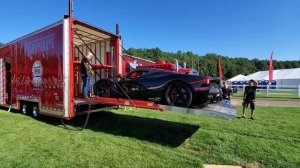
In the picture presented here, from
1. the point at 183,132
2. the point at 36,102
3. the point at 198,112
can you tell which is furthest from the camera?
the point at 36,102

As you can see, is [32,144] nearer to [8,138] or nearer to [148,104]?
[8,138]

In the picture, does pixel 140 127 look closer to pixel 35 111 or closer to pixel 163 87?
pixel 163 87

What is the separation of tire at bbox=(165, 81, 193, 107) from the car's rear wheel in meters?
2.27

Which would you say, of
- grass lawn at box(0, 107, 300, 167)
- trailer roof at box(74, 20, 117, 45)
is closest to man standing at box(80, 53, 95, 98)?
trailer roof at box(74, 20, 117, 45)

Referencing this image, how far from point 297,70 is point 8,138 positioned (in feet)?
146

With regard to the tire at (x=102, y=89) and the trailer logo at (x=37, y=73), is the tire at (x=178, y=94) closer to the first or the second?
the tire at (x=102, y=89)

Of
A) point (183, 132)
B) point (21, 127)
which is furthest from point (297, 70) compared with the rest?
point (21, 127)

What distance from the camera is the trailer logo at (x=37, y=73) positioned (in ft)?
29.1

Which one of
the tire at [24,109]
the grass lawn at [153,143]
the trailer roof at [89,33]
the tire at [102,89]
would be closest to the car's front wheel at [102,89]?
the tire at [102,89]

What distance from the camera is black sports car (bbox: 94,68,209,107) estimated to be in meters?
5.91

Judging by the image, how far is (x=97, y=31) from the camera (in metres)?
8.63

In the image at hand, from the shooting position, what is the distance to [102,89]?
26.1ft

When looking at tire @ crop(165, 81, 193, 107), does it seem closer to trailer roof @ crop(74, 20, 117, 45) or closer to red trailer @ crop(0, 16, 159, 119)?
red trailer @ crop(0, 16, 159, 119)

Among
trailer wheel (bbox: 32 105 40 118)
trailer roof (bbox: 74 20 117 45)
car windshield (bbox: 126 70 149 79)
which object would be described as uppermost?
trailer roof (bbox: 74 20 117 45)
